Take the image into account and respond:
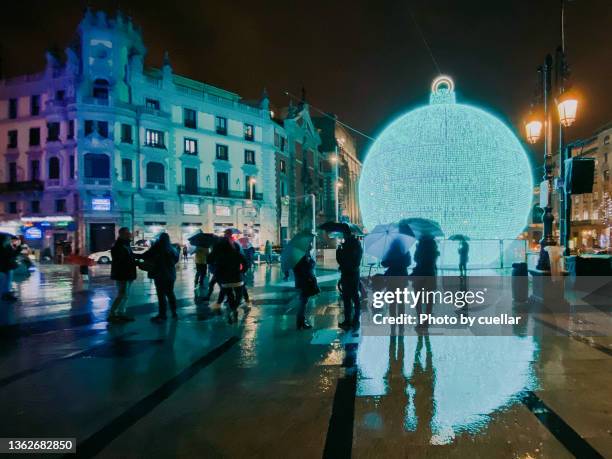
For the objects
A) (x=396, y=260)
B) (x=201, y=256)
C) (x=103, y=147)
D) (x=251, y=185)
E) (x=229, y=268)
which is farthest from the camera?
(x=251, y=185)

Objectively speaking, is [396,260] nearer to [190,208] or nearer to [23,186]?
[190,208]

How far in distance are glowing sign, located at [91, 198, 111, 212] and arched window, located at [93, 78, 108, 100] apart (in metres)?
8.28

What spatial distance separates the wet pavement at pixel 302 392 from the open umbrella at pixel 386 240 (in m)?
1.63

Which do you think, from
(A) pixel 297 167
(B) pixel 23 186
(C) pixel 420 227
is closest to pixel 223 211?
(A) pixel 297 167

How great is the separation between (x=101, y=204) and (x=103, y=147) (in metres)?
4.59

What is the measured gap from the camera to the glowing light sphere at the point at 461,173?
48.3 ft

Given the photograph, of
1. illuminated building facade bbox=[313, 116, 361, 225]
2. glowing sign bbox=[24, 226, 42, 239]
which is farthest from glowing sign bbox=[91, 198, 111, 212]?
illuminated building facade bbox=[313, 116, 361, 225]

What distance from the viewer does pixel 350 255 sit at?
23.1 feet

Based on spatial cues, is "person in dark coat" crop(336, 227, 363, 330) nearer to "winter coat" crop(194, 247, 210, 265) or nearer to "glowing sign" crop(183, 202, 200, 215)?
"winter coat" crop(194, 247, 210, 265)

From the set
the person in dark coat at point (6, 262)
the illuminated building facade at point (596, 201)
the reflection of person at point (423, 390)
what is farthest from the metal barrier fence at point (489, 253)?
the illuminated building facade at point (596, 201)

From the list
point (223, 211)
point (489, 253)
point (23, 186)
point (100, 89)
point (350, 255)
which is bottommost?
point (489, 253)

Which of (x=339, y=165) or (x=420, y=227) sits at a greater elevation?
(x=339, y=165)

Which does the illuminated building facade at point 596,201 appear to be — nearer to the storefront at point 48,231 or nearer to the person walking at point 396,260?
the storefront at point 48,231

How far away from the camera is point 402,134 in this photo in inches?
608
